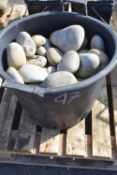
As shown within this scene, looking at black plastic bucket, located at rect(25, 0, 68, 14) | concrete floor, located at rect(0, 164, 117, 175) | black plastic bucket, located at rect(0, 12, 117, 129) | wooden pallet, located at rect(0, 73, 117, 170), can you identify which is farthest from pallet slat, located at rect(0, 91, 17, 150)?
black plastic bucket, located at rect(25, 0, 68, 14)

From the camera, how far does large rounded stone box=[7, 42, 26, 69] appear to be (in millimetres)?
1456

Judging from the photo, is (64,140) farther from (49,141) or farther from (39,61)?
(39,61)

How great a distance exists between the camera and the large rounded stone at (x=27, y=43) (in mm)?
1533

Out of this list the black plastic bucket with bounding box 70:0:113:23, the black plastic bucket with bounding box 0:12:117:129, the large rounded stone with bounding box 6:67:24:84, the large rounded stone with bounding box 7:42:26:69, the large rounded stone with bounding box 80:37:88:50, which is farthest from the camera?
the black plastic bucket with bounding box 70:0:113:23

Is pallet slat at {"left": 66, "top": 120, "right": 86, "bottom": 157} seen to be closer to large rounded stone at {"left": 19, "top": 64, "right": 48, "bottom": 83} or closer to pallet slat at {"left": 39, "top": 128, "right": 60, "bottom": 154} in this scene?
pallet slat at {"left": 39, "top": 128, "right": 60, "bottom": 154}

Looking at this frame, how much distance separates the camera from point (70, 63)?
140cm

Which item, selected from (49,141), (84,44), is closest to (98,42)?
(84,44)

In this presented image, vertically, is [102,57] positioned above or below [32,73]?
above

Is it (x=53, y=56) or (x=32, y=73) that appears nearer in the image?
(x=32, y=73)

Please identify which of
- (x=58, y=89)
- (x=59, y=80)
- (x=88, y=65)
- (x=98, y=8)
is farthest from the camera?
(x=98, y=8)

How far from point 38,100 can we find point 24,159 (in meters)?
0.43

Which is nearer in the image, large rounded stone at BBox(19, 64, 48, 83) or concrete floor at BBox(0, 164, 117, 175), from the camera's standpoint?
large rounded stone at BBox(19, 64, 48, 83)

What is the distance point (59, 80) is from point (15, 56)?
28 centimetres

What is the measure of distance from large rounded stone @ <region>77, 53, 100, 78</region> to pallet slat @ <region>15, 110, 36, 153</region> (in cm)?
38
